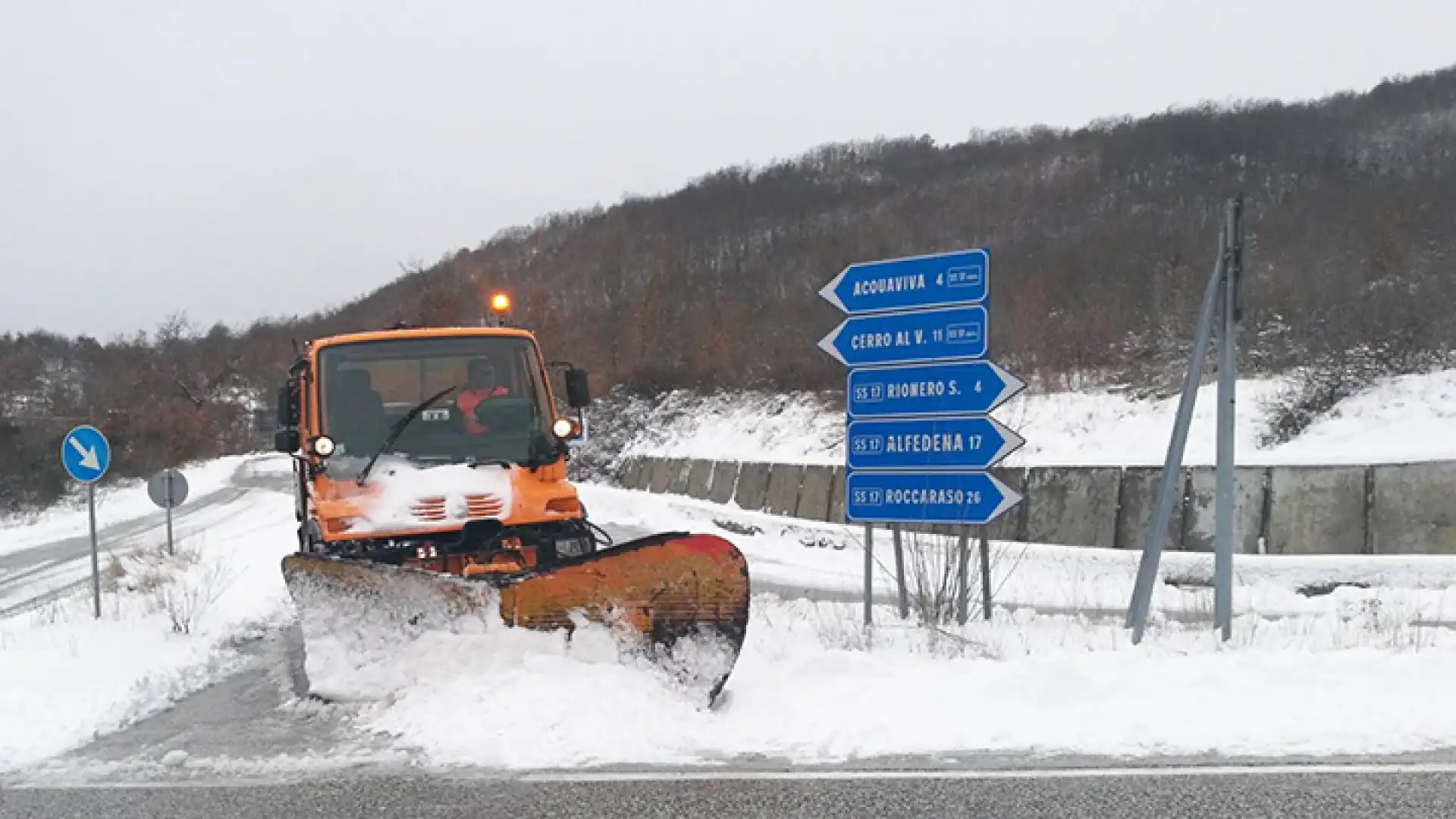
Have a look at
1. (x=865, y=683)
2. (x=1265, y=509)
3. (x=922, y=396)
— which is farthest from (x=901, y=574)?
(x=1265, y=509)

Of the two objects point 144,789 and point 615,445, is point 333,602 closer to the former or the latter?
point 144,789

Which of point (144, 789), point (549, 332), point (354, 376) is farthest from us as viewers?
point (549, 332)

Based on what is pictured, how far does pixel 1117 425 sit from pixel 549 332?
3114 centimetres

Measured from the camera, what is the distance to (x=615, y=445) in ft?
128

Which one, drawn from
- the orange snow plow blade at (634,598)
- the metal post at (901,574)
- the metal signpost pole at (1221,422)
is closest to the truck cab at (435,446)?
the orange snow plow blade at (634,598)

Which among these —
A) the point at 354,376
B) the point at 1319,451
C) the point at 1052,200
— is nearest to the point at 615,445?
the point at 1319,451

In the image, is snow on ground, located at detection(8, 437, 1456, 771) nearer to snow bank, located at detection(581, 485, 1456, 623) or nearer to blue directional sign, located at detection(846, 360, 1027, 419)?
blue directional sign, located at detection(846, 360, 1027, 419)

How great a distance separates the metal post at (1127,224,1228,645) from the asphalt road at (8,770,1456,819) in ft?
9.71

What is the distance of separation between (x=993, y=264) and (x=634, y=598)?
140ft

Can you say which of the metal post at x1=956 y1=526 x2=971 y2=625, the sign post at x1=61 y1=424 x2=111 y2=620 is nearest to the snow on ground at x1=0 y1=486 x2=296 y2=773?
the sign post at x1=61 y1=424 x2=111 y2=620

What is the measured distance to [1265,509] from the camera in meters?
14.7

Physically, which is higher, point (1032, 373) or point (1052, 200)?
point (1052, 200)

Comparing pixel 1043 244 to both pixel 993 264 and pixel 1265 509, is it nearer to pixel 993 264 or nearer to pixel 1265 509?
pixel 993 264

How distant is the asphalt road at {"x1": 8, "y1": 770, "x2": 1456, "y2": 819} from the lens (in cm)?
455
